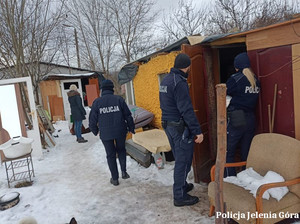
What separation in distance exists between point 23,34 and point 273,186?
8.17m

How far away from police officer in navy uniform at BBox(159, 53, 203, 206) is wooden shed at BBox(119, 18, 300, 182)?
0.73 m

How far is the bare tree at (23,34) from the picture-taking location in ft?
23.9

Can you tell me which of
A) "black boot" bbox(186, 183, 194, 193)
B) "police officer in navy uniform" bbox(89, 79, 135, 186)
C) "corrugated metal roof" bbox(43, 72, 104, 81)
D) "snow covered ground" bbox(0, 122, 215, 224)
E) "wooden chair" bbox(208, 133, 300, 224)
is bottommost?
"snow covered ground" bbox(0, 122, 215, 224)

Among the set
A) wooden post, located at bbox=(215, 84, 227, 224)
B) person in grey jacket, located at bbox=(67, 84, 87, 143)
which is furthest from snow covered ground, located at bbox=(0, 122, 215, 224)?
person in grey jacket, located at bbox=(67, 84, 87, 143)

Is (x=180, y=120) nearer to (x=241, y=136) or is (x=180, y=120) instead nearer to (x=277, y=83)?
(x=241, y=136)

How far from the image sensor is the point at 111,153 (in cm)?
440


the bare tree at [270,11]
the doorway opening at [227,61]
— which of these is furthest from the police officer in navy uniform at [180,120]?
the bare tree at [270,11]

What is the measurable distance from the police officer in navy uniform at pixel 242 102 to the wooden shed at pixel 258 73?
183 mm

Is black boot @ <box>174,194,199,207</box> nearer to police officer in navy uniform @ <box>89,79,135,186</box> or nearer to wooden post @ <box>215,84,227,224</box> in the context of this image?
wooden post @ <box>215,84,227,224</box>

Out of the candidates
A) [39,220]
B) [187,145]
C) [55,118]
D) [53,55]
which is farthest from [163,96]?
[55,118]

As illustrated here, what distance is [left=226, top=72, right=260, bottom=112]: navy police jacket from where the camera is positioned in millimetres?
3299

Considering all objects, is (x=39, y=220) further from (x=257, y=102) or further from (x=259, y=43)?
(x=259, y=43)

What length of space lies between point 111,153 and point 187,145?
64.7 inches

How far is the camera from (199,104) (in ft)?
13.7
